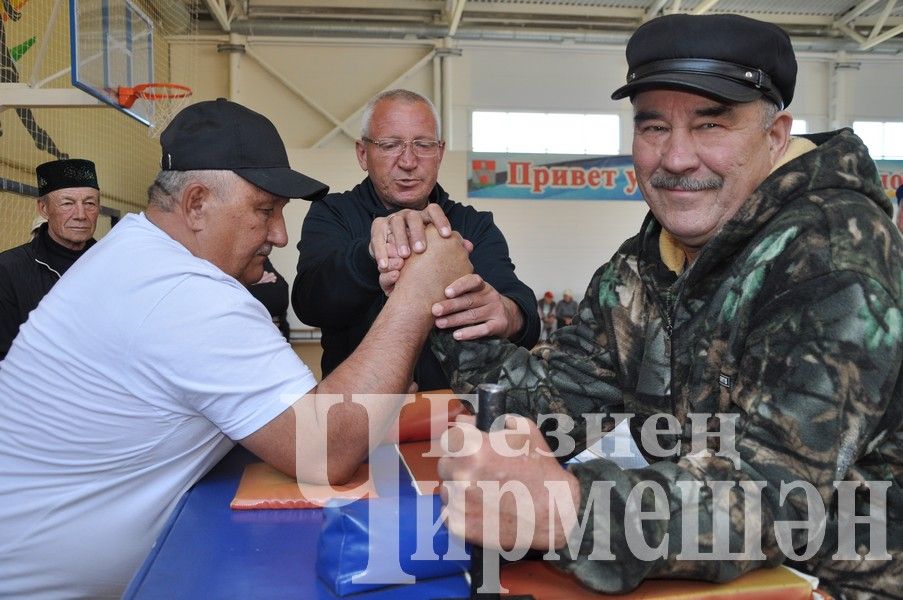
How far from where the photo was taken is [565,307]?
448 inches

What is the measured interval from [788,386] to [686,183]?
1.70 ft

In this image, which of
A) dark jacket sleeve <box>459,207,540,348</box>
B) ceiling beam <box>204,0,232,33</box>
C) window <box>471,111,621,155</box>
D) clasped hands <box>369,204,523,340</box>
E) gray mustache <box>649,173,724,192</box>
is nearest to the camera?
gray mustache <box>649,173,724,192</box>

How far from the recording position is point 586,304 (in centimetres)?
179

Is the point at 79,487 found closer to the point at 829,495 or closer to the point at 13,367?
the point at 13,367

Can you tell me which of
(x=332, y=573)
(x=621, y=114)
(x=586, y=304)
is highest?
(x=621, y=114)

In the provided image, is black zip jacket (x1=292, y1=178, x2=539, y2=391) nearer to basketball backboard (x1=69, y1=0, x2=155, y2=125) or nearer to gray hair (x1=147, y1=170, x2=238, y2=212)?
gray hair (x1=147, y1=170, x2=238, y2=212)

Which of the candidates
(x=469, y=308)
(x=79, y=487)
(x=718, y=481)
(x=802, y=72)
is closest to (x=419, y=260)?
(x=469, y=308)

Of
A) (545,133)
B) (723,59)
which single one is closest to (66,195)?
(723,59)

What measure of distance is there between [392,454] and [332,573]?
2.44 feet

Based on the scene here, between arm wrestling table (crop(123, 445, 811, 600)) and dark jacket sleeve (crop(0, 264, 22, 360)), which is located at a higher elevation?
dark jacket sleeve (crop(0, 264, 22, 360))

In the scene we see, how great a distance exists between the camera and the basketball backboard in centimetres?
466

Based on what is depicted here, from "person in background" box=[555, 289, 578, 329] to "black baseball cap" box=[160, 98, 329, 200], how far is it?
917cm

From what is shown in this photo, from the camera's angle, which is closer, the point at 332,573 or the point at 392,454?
the point at 332,573

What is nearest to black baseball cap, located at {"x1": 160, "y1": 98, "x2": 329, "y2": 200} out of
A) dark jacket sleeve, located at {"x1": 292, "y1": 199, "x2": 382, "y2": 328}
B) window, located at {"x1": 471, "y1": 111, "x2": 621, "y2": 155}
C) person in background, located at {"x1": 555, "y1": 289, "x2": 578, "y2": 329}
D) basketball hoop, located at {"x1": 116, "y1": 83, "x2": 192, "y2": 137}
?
dark jacket sleeve, located at {"x1": 292, "y1": 199, "x2": 382, "y2": 328}
